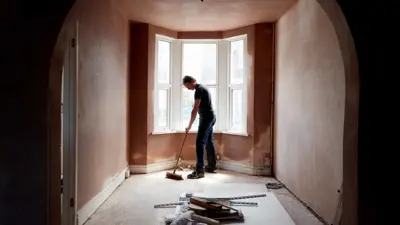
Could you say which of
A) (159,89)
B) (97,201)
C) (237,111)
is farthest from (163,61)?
(97,201)

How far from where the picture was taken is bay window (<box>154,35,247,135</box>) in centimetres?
648

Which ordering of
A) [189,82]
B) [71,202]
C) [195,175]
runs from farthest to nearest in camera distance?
[189,82] < [195,175] < [71,202]

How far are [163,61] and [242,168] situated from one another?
2214 millimetres

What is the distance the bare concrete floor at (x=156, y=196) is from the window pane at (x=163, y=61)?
1.64 metres

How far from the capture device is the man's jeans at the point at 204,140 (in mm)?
5827

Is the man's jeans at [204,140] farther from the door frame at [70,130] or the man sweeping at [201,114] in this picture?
the door frame at [70,130]

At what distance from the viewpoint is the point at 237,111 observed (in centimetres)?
654

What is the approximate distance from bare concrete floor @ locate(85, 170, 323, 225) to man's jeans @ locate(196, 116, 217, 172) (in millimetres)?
213

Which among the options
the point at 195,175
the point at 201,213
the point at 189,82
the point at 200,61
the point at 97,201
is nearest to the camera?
the point at 201,213

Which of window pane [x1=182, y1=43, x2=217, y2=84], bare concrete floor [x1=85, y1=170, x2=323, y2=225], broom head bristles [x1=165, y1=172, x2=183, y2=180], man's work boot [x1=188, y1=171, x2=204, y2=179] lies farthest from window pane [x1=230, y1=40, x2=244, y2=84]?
broom head bristles [x1=165, y1=172, x2=183, y2=180]

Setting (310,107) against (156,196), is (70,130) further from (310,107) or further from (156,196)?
(310,107)

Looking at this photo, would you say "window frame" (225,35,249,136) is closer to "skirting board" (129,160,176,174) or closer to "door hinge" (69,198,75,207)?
"skirting board" (129,160,176,174)

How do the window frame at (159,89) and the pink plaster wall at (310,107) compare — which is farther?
the window frame at (159,89)

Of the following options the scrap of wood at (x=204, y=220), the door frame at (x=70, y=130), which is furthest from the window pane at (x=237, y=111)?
the door frame at (x=70, y=130)
